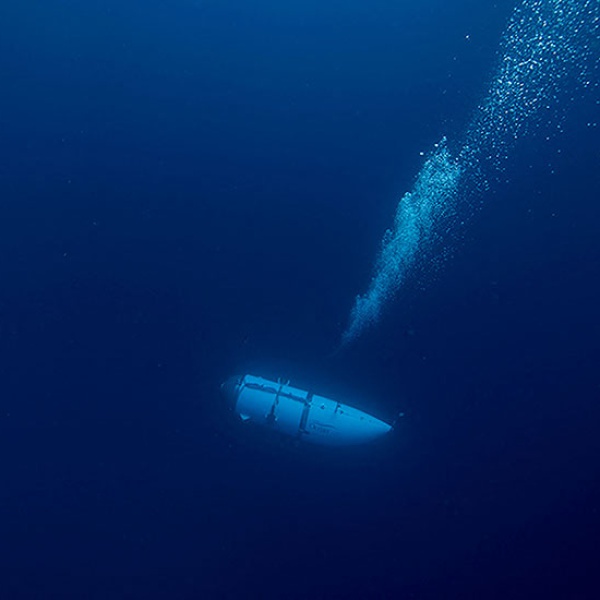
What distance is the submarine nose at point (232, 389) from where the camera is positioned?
370 inches

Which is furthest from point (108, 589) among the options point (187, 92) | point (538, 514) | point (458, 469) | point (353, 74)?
point (353, 74)

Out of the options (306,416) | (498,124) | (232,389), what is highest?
(498,124)

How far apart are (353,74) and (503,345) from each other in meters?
6.31

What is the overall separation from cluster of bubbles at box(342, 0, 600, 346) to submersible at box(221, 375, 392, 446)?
2003 millimetres

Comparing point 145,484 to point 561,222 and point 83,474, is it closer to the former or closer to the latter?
point 83,474

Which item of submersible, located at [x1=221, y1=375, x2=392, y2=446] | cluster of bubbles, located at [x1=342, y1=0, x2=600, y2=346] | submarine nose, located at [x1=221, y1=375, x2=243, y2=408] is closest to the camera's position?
submersible, located at [x1=221, y1=375, x2=392, y2=446]

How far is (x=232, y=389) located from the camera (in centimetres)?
948

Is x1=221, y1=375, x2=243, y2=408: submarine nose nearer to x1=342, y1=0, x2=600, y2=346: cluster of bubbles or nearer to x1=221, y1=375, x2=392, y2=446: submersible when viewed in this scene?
x1=221, y1=375, x2=392, y2=446: submersible

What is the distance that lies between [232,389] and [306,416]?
4.90 ft

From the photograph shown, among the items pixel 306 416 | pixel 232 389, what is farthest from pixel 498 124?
pixel 232 389

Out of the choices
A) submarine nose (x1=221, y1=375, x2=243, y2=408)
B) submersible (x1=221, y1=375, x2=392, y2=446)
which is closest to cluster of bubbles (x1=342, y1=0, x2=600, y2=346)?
submersible (x1=221, y1=375, x2=392, y2=446)

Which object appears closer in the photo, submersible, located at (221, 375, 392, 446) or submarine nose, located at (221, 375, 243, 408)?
submersible, located at (221, 375, 392, 446)

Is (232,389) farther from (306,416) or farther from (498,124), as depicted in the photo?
(498,124)

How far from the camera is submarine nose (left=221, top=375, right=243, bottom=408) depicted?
939 cm
